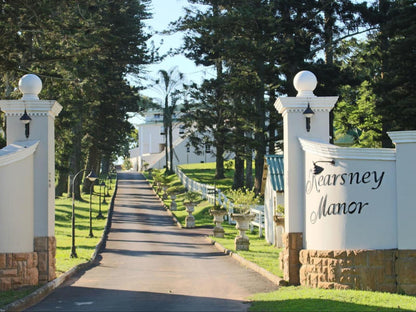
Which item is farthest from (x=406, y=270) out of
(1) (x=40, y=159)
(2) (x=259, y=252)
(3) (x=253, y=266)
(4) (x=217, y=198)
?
(4) (x=217, y=198)

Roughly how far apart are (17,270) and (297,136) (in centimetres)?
670

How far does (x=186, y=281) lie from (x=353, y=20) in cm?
2466

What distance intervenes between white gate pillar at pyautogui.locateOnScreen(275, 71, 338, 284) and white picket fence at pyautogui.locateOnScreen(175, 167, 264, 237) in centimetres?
1497

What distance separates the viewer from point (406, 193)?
44.3 feet

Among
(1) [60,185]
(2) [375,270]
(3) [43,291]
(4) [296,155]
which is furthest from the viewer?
(1) [60,185]

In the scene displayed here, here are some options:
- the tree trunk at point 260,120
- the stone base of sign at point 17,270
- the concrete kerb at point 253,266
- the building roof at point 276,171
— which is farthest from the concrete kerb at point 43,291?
the tree trunk at point 260,120

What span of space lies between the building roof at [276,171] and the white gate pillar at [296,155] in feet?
34.3

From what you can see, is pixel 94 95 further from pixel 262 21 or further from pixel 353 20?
pixel 353 20

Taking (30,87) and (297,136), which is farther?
(30,87)

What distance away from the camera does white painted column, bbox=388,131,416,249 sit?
13453 mm

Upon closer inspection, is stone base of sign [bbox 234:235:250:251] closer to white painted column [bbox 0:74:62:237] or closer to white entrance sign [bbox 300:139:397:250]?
white painted column [bbox 0:74:62:237]

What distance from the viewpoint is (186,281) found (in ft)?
54.8

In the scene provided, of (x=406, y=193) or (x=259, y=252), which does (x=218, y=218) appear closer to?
(x=259, y=252)

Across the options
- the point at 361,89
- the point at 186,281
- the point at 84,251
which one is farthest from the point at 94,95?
the point at 186,281
